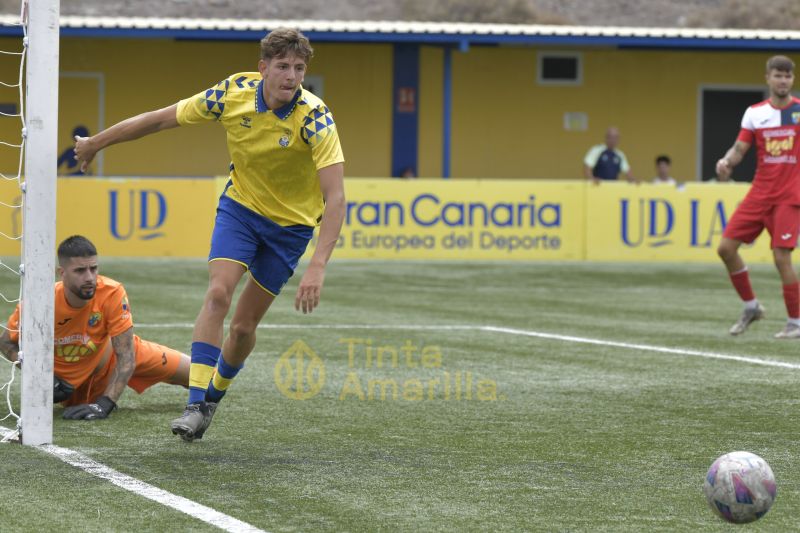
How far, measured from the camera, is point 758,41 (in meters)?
27.0

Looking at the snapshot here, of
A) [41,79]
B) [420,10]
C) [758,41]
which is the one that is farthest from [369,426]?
[420,10]

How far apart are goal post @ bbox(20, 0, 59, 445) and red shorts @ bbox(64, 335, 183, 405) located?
1.08 m

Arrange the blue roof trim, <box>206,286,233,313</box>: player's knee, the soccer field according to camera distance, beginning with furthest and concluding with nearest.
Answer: the blue roof trim, <box>206,286,233,313</box>: player's knee, the soccer field

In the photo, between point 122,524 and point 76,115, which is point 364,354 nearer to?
point 122,524

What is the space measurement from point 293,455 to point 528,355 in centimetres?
434

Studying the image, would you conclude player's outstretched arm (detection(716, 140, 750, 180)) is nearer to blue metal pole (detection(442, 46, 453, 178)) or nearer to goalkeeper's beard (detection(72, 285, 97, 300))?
goalkeeper's beard (detection(72, 285, 97, 300))

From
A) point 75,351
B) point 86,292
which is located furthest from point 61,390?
point 86,292

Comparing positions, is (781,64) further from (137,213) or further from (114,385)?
(137,213)

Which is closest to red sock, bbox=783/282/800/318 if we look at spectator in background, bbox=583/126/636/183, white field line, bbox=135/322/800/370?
white field line, bbox=135/322/800/370

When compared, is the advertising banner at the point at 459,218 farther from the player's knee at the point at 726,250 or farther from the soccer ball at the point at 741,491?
the soccer ball at the point at 741,491

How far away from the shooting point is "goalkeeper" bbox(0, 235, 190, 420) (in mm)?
7141

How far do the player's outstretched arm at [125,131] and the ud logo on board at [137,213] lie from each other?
1434 cm

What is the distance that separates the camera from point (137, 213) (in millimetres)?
20875

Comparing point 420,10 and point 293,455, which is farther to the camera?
point 420,10
